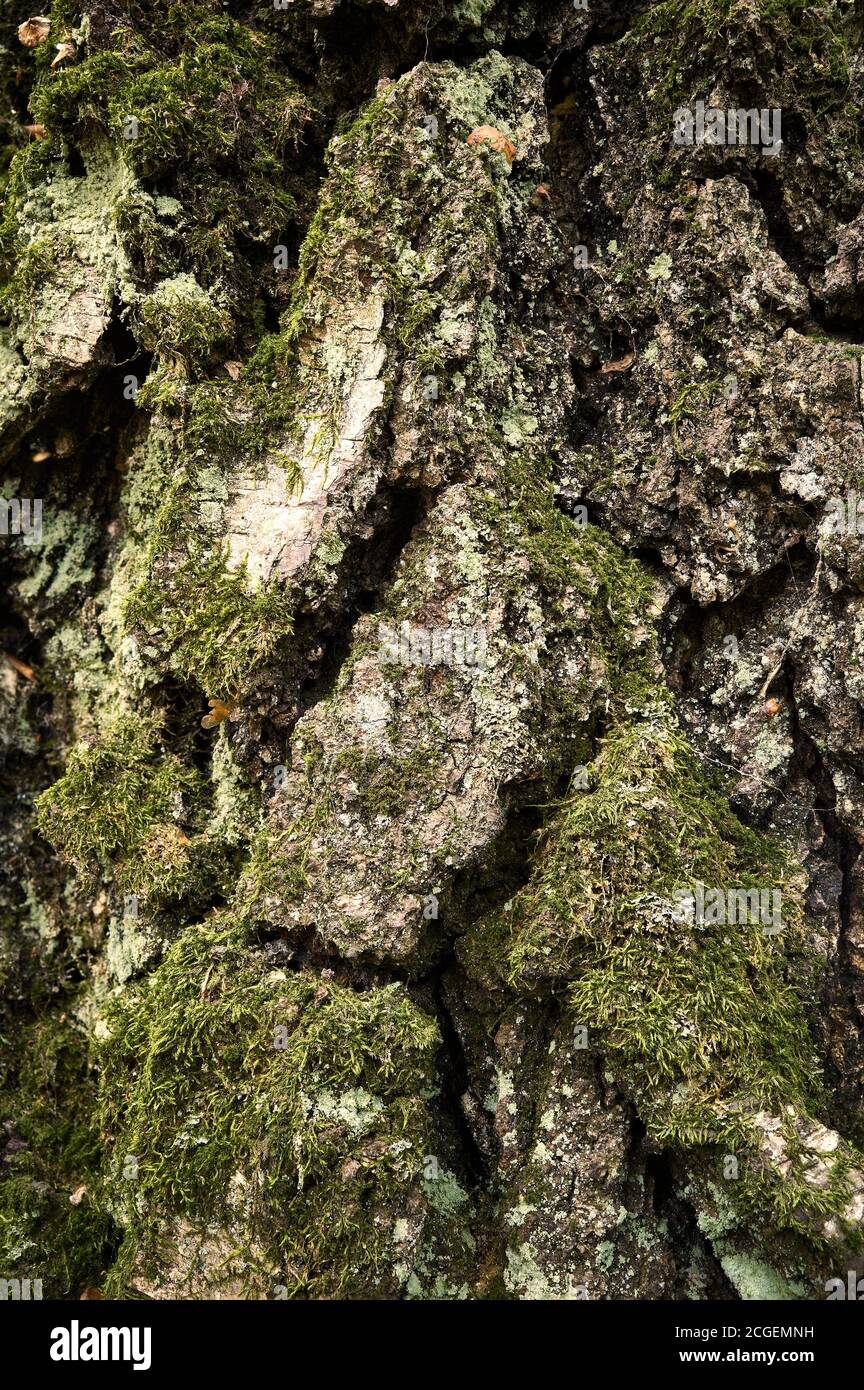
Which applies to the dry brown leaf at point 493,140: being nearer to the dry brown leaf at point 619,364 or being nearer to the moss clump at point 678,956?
the dry brown leaf at point 619,364

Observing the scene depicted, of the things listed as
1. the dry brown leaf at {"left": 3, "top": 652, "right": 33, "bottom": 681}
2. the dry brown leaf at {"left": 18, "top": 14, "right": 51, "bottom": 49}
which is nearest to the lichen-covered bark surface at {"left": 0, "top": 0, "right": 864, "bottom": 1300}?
the dry brown leaf at {"left": 18, "top": 14, "right": 51, "bottom": 49}

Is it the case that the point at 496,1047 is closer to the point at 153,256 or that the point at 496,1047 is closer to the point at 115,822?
the point at 115,822

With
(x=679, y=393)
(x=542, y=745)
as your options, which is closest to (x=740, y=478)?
(x=679, y=393)

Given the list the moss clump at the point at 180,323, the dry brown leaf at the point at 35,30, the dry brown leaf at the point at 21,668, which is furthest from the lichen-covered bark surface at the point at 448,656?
the dry brown leaf at the point at 21,668

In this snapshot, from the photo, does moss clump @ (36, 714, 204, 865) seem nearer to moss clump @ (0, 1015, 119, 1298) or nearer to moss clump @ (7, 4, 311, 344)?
moss clump @ (0, 1015, 119, 1298)

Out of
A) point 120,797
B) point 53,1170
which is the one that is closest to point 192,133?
point 120,797

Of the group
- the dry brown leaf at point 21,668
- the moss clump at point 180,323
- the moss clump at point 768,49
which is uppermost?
the moss clump at point 768,49
